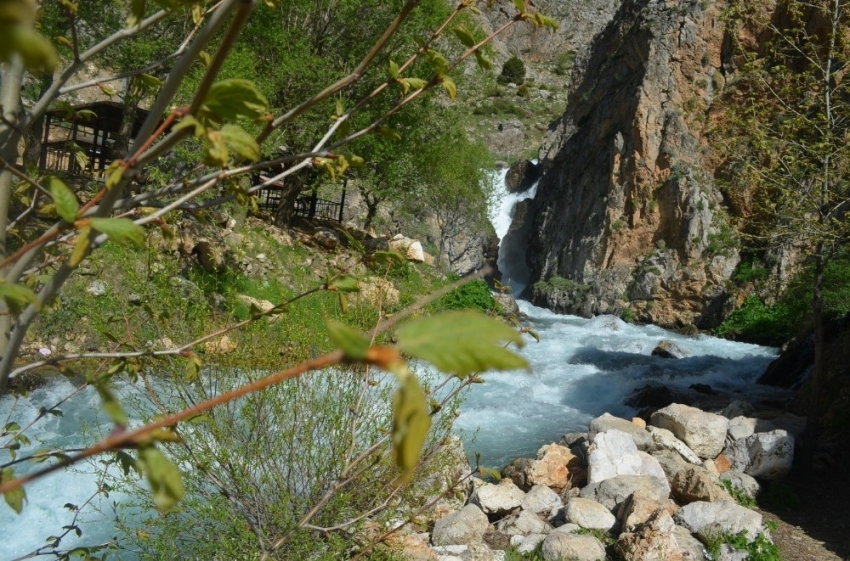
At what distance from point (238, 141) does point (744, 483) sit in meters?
7.74

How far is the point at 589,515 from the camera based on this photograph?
629 cm

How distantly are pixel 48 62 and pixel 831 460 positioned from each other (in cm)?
931

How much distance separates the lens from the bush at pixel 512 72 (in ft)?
188

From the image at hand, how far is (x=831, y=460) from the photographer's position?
8.04 metres

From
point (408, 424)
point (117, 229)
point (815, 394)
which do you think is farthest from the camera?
point (815, 394)

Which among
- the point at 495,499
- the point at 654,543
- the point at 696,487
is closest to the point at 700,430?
the point at 696,487

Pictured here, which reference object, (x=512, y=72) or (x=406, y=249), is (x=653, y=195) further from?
(x=512, y=72)

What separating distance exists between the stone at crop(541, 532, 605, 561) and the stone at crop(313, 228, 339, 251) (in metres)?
13.7

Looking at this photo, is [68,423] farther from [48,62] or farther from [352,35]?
[352,35]

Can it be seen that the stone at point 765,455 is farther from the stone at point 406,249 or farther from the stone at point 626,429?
the stone at point 406,249

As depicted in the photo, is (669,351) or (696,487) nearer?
(696,487)

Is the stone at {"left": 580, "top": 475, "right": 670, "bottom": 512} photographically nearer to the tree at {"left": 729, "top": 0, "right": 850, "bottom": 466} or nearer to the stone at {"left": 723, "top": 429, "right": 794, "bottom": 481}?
the stone at {"left": 723, "top": 429, "right": 794, "bottom": 481}

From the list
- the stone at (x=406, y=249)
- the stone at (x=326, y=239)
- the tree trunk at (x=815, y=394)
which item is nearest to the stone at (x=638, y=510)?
the tree trunk at (x=815, y=394)

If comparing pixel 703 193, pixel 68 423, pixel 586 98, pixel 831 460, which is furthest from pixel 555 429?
pixel 586 98
